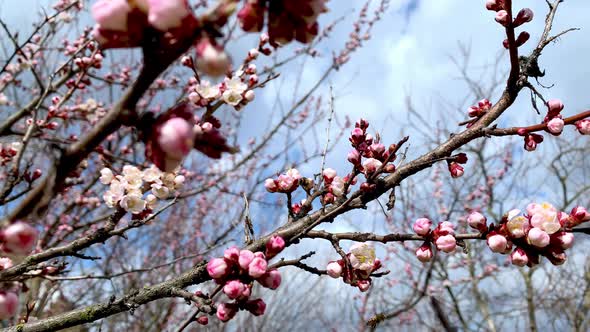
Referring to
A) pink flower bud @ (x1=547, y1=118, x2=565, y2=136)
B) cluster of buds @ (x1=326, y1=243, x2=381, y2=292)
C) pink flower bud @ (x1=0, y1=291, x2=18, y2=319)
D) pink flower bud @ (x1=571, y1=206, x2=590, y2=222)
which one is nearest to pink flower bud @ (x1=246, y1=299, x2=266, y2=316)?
cluster of buds @ (x1=326, y1=243, x2=381, y2=292)

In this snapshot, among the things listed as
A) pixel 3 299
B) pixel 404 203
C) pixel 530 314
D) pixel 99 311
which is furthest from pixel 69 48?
pixel 530 314

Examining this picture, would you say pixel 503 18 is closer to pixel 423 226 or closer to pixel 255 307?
pixel 423 226

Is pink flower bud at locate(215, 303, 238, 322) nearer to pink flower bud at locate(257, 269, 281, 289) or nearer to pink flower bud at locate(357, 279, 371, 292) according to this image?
pink flower bud at locate(257, 269, 281, 289)

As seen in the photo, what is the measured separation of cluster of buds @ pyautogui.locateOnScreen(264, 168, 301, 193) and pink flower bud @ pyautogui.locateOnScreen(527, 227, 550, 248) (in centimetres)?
87

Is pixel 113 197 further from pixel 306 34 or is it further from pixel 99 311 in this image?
pixel 306 34

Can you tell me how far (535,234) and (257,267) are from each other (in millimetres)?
861

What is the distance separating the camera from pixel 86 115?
16.2 ft

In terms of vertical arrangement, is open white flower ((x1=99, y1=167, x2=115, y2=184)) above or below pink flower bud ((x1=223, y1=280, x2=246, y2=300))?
above

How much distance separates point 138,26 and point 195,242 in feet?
30.2

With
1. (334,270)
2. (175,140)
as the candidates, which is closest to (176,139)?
(175,140)

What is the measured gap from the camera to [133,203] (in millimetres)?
2029

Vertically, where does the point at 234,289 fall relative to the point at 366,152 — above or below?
below

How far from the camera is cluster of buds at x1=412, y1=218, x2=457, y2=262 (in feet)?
4.85

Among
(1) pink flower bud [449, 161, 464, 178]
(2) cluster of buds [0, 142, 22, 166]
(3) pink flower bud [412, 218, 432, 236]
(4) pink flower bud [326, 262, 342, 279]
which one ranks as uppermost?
(2) cluster of buds [0, 142, 22, 166]
